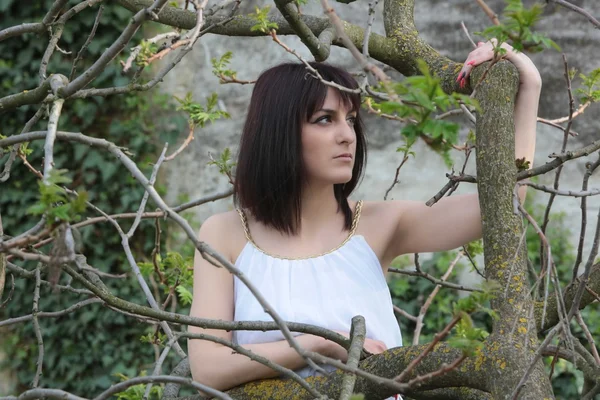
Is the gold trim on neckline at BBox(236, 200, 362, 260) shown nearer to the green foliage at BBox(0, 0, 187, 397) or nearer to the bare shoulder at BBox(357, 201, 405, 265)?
the bare shoulder at BBox(357, 201, 405, 265)

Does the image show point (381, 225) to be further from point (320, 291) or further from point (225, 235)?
point (225, 235)

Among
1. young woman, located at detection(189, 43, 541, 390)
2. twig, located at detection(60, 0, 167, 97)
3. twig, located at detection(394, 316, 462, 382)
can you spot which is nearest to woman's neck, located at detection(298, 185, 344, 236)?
young woman, located at detection(189, 43, 541, 390)

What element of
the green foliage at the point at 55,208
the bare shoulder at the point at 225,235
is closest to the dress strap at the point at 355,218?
the bare shoulder at the point at 225,235

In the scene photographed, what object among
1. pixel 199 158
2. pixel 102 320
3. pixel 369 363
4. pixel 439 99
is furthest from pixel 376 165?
pixel 439 99

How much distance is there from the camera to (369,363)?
1.55m

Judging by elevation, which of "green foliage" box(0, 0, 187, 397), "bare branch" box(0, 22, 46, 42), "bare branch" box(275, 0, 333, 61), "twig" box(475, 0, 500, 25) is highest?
"bare branch" box(275, 0, 333, 61)

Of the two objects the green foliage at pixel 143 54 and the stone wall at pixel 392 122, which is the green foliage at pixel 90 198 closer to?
the stone wall at pixel 392 122

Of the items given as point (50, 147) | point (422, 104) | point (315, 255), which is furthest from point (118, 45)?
point (315, 255)

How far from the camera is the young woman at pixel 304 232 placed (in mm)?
1912

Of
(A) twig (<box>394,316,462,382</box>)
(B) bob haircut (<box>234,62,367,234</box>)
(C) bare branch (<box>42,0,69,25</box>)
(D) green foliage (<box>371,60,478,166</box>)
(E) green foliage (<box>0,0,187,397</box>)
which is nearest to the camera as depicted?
(D) green foliage (<box>371,60,478,166</box>)

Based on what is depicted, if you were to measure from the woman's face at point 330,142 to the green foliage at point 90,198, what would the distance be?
3.15 m

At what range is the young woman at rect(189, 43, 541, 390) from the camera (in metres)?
1.91

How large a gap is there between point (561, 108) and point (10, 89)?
328 centimetres

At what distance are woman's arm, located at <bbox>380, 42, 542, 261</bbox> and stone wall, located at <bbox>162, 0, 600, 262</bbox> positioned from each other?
8.75 ft
